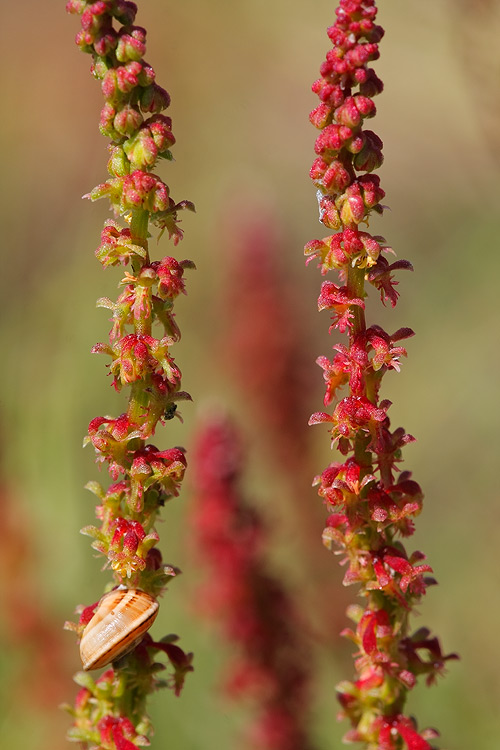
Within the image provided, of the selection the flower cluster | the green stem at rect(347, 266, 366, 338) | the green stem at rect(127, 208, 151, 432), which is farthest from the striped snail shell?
the flower cluster

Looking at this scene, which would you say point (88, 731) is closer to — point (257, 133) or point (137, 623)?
point (137, 623)

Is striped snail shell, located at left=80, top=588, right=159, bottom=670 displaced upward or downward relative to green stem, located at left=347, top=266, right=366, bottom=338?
→ downward

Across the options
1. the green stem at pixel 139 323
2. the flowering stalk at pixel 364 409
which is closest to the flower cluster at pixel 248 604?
the flowering stalk at pixel 364 409

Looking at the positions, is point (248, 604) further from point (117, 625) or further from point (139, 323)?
point (139, 323)

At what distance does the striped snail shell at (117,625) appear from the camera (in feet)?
7.57

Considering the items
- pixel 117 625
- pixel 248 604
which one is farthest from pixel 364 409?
pixel 248 604

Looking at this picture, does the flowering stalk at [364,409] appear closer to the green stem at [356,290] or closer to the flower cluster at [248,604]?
the green stem at [356,290]

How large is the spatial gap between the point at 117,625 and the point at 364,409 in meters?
0.76

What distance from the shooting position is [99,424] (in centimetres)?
232

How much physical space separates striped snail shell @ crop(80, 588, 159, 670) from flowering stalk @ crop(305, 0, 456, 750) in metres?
0.49

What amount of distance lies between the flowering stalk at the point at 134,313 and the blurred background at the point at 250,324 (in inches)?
104

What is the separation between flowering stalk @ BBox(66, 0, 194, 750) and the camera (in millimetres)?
2223

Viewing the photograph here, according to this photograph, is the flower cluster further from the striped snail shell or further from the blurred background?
the striped snail shell

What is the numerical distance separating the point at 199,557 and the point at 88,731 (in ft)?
8.18
